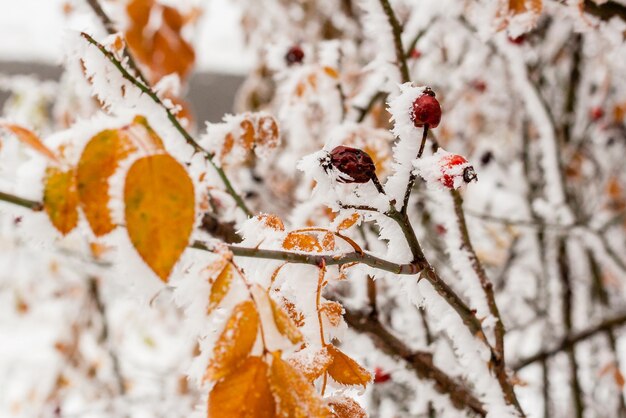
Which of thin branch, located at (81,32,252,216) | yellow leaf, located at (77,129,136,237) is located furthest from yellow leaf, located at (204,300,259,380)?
thin branch, located at (81,32,252,216)

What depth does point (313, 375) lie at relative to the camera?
46cm

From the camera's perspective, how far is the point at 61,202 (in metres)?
0.44

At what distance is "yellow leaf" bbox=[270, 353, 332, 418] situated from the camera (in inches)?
15.2

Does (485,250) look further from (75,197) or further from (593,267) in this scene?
(75,197)

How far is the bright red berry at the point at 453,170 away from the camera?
0.47 m

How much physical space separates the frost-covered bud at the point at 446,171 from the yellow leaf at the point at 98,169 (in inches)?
9.1

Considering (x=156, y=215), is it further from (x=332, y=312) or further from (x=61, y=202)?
(x=332, y=312)

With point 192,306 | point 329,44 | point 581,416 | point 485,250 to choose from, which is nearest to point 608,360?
point 581,416

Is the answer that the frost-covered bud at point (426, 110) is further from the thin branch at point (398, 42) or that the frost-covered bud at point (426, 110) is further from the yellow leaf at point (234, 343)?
the thin branch at point (398, 42)

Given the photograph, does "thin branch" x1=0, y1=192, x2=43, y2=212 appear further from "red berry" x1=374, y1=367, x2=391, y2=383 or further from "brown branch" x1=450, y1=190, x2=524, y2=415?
"red berry" x1=374, y1=367, x2=391, y2=383

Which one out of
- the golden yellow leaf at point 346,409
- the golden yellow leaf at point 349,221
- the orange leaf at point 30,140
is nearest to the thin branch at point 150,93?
the orange leaf at point 30,140

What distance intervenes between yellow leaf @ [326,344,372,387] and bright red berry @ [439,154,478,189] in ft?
0.56

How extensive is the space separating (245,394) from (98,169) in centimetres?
19

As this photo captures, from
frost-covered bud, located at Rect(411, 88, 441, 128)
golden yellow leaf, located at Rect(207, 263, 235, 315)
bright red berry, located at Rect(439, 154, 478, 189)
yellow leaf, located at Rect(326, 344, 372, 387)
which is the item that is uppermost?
frost-covered bud, located at Rect(411, 88, 441, 128)
